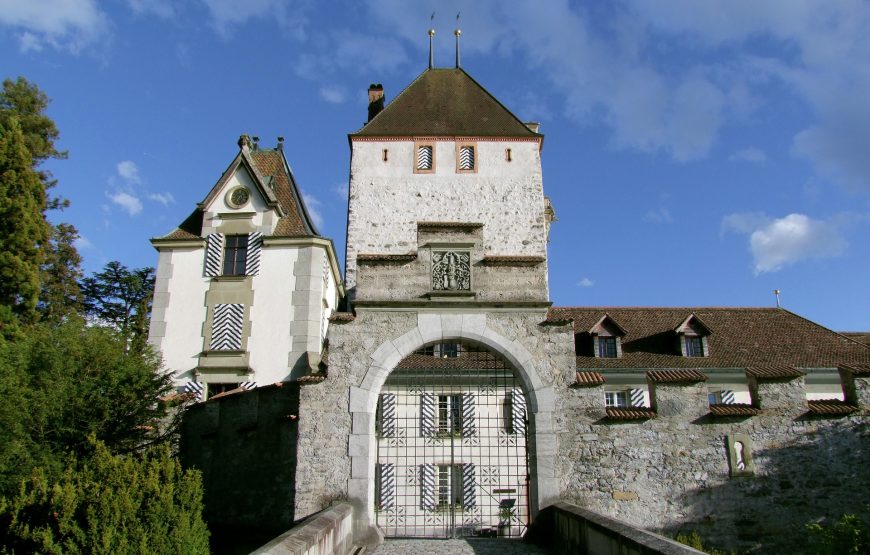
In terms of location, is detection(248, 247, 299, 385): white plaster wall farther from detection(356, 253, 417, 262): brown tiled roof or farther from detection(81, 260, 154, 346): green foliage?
detection(81, 260, 154, 346): green foliage

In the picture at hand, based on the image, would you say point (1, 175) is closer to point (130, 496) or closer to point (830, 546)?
point (130, 496)

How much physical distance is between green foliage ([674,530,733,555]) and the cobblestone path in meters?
2.17

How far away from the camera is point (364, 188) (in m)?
20.2

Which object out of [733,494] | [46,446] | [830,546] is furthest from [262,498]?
[830,546]

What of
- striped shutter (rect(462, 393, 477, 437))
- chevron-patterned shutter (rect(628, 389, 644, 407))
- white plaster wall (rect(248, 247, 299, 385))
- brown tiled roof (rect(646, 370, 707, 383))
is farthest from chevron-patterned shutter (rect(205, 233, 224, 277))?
chevron-patterned shutter (rect(628, 389, 644, 407))

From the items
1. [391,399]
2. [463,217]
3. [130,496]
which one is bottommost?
[130,496]

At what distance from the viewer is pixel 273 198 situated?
17719 millimetres

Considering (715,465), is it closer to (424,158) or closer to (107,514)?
(107,514)

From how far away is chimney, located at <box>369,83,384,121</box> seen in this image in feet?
76.7

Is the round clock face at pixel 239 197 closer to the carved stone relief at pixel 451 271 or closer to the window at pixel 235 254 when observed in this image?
the window at pixel 235 254

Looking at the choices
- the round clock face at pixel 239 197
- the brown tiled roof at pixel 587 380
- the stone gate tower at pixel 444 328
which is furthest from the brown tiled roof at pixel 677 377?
the round clock face at pixel 239 197

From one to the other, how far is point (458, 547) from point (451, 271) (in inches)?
171

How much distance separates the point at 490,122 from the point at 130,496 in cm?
1644

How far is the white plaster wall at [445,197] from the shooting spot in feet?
64.6
